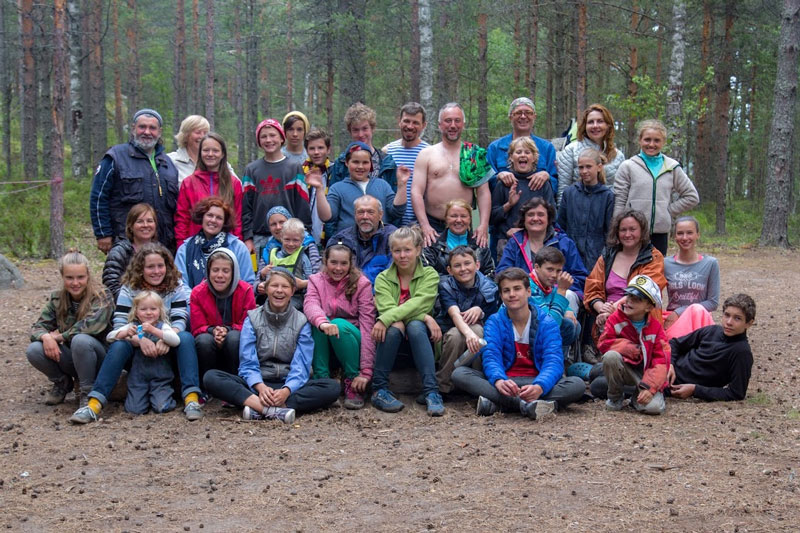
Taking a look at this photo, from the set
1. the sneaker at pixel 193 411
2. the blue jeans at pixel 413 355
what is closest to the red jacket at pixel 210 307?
the sneaker at pixel 193 411

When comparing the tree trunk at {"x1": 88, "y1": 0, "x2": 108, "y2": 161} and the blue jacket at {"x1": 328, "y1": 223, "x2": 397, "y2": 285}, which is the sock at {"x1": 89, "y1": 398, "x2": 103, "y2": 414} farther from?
the tree trunk at {"x1": 88, "y1": 0, "x2": 108, "y2": 161}

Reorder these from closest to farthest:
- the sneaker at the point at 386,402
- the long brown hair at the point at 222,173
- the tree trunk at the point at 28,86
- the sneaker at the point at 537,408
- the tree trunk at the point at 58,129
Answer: the sneaker at the point at 537,408, the sneaker at the point at 386,402, the long brown hair at the point at 222,173, the tree trunk at the point at 58,129, the tree trunk at the point at 28,86

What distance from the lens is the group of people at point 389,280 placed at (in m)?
5.31

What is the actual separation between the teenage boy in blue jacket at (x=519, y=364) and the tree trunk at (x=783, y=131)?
11006mm

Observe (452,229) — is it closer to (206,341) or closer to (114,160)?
(206,341)

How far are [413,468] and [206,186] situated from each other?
3257 millimetres

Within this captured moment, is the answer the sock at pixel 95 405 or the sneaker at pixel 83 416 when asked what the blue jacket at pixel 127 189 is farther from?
the sneaker at pixel 83 416

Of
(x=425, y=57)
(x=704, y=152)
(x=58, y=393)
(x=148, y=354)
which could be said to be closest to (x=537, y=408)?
(x=148, y=354)

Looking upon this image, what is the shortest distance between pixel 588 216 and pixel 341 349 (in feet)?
8.09

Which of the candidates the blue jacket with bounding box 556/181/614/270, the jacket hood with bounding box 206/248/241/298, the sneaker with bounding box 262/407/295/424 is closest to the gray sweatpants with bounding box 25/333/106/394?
the jacket hood with bounding box 206/248/241/298

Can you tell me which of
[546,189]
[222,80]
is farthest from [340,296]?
[222,80]

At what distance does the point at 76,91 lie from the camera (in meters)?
18.9

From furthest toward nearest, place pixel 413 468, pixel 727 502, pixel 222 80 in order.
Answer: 1. pixel 222 80
2. pixel 413 468
3. pixel 727 502

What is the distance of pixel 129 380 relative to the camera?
5430 mm
